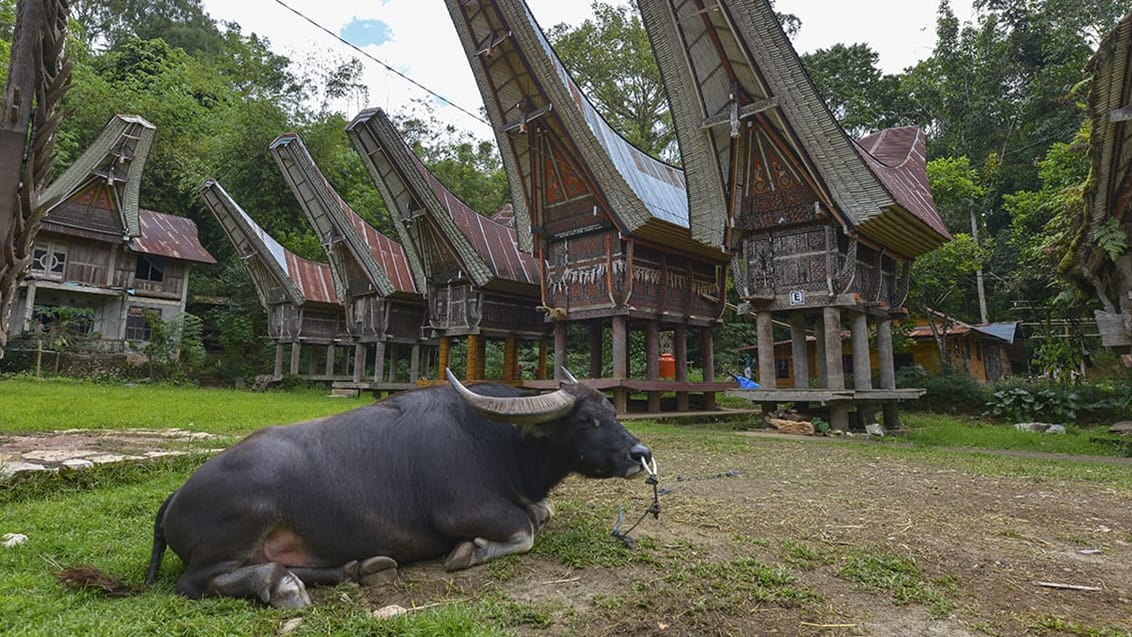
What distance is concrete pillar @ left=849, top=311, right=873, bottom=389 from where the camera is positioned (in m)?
10.2

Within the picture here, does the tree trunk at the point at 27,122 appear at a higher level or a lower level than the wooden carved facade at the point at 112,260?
lower

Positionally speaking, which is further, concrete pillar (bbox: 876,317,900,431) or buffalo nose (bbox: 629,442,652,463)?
concrete pillar (bbox: 876,317,900,431)

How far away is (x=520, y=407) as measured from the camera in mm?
2971

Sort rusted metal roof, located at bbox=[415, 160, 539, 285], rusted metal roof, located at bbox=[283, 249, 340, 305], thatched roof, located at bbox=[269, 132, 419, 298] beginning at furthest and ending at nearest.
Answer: rusted metal roof, located at bbox=[283, 249, 340, 305] → thatched roof, located at bbox=[269, 132, 419, 298] → rusted metal roof, located at bbox=[415, 160, 539, 285]

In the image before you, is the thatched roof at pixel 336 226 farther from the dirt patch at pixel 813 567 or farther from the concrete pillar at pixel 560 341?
the dirt patch at pixel 813 567

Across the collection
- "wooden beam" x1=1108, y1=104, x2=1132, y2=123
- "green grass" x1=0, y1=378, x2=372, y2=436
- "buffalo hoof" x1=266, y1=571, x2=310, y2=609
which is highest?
"wooden beam" x1=1108, y1=104, x2=1132, y2=123

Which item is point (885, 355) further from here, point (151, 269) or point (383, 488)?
point (151, 269)

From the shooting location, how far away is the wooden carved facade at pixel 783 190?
9.59 m

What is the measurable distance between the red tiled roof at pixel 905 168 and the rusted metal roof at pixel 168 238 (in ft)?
86.3

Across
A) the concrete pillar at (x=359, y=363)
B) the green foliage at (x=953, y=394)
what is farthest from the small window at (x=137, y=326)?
the green foliage at (x=953, y=394)

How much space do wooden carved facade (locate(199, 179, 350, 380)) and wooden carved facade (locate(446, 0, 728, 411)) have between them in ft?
39.8

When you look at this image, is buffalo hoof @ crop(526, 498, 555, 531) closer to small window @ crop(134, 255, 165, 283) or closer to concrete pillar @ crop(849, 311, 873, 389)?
concrete pillar @ crop(849, 311, 873, 389)

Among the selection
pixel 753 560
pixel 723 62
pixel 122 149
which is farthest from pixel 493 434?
pixel 122 149

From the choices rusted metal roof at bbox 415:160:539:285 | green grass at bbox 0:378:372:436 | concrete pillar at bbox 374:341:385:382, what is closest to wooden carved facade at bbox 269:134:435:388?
concrete pillar at bbox 374:341:385:382
